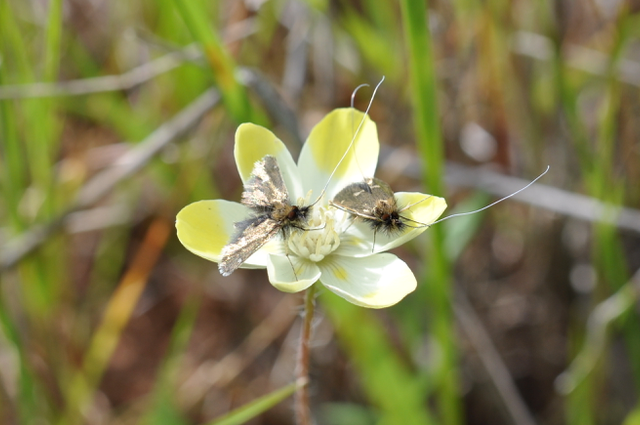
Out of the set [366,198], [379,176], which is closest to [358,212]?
[366,198]

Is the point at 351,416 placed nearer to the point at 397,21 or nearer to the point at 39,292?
the point at 39,292

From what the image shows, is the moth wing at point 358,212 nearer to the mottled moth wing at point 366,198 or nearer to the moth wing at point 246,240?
the mottled moth wing at point 366,198

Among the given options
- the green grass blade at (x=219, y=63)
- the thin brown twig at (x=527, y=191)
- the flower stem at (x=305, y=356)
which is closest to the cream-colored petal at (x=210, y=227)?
the flower stem at (x=305, y=356)

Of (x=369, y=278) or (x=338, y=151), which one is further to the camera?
(x=338, y=151)

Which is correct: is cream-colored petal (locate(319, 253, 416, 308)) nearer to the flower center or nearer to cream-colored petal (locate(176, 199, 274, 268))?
the flower center

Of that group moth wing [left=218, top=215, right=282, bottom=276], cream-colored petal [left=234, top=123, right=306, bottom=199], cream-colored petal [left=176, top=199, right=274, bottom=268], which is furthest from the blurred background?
moth wing [left=218, top=215, right=282, bottom=276]

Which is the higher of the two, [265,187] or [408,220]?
[265,187]

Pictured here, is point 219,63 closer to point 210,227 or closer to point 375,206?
point 210,227
